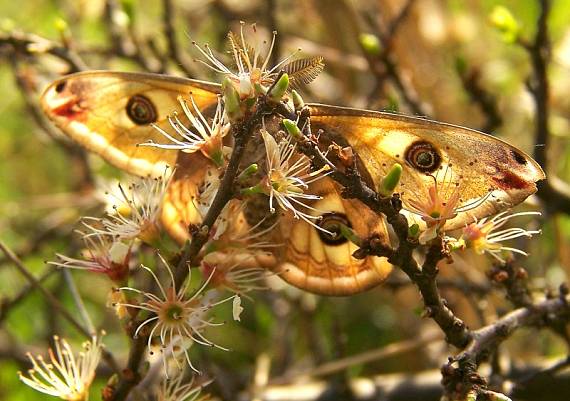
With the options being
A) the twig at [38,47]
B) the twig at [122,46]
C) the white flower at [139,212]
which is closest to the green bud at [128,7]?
the twig at [122,46]

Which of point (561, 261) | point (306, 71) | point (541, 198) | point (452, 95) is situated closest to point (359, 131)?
point (306, 71)

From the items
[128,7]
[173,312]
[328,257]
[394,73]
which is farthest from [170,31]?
[173,312]

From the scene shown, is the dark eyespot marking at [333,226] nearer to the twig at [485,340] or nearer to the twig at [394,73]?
the twig at [485,340]

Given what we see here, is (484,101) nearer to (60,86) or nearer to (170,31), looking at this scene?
(170,31)

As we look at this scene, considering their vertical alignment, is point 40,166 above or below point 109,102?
above

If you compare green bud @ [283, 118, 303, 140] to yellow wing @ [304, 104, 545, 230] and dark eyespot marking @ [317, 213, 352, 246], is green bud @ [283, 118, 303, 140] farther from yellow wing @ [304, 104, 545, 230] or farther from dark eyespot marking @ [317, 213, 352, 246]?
dark eyespot marking @ [317, 213, 352, 246]

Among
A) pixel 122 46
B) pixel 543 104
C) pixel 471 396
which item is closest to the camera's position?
pixel 471 396

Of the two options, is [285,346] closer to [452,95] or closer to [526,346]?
[526,346]
